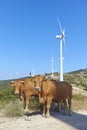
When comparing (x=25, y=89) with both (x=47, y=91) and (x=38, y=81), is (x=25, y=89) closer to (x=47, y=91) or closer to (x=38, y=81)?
(x=47, y=91)

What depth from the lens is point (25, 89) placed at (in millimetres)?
24531

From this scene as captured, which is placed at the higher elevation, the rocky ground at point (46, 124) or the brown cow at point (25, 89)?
the brown cow at point (25, 89)

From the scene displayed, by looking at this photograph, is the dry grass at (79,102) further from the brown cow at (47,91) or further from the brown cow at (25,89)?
the brown cow at (47,91)

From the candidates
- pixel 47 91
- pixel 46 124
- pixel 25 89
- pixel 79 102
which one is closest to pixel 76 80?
pixel 79 102

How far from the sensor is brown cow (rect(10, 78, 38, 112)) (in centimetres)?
2442

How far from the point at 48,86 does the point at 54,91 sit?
566 millimetres

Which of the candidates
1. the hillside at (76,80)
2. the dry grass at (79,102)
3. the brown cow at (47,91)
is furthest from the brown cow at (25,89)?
the hillside at (76,80)

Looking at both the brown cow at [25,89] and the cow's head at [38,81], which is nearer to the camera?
the cow's head at [38,81]

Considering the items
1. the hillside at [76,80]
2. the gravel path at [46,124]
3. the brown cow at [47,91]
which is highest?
the hillside at [76,80]

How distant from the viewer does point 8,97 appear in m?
30.2

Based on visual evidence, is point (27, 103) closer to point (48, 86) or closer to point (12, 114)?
point (12, 114)

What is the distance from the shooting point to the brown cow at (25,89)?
24.4 m

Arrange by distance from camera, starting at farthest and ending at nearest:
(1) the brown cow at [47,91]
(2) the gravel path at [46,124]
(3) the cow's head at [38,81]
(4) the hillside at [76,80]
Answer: (4) the hillside at [76,80] < (1) the brown cow at [47,91] < (3) the cow's head at [38,81] < (2) the gravel path at [46,124]

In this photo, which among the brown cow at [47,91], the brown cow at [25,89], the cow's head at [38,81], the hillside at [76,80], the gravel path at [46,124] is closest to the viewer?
the gravel path at [46,124]
